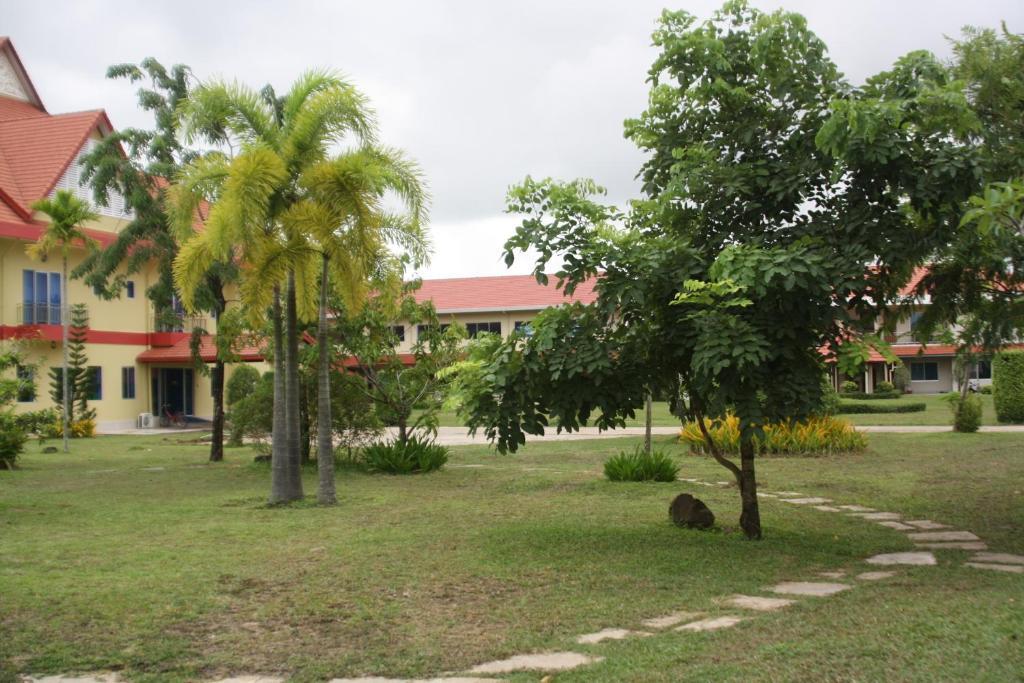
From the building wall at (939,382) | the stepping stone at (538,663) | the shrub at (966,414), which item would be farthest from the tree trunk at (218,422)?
the building wall at (939,382)

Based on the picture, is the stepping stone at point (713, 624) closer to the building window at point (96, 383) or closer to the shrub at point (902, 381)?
the building window at point (96, 383)

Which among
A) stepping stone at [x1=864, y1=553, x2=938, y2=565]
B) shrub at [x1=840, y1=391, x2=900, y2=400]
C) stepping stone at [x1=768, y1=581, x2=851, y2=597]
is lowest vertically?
stepping stone at [x1=864, y1=553, x2=938, y2=565]

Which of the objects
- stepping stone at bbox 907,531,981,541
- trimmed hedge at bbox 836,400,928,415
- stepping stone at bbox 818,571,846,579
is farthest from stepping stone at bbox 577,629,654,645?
trimmed hedge at bbox 836,400,928,415

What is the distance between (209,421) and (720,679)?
1322 inches

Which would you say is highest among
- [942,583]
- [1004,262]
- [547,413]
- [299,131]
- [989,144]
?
[299,131]

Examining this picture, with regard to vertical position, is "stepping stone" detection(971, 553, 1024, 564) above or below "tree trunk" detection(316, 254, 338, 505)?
below

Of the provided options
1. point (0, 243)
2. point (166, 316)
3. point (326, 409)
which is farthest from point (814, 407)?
point (0, 243)

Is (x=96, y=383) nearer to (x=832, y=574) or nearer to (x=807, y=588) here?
(x=832, y=574)

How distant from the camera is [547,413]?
8.91 m

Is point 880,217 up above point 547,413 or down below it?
above

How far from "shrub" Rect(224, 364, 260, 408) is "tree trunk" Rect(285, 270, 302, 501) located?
2106cm

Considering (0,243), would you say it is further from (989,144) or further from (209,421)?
(989,144)

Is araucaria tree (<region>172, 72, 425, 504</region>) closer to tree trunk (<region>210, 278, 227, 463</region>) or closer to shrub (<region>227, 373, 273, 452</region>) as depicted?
shrub (<region>227, 373, 273, 452</region>)

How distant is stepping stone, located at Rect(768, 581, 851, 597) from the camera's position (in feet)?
23.4
